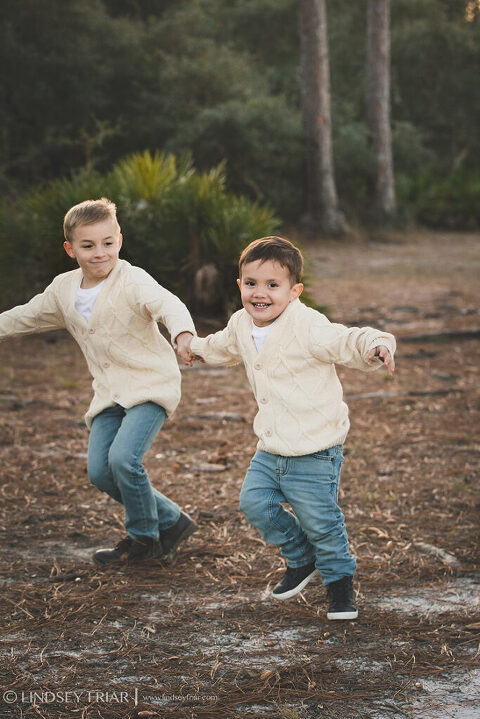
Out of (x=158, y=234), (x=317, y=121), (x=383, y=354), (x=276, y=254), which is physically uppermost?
(x=317, y=121)

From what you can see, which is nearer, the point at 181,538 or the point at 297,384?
the point at 297,384

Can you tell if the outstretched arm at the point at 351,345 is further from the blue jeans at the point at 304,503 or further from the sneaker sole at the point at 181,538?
the sneaker sole at the point at 181,538

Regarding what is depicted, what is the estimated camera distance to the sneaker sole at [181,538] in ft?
12.3

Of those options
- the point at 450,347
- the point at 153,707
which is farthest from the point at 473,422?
the point at 153,707

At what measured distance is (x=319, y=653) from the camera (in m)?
2.89

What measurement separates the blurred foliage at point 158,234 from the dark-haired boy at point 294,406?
5.67 meters

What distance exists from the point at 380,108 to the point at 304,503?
18.9 meters

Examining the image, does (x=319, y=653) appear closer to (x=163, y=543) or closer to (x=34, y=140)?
(x=163, y=543)

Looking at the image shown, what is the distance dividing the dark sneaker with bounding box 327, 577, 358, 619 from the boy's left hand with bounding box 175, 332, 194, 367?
103cm

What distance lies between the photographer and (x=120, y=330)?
3520 mm

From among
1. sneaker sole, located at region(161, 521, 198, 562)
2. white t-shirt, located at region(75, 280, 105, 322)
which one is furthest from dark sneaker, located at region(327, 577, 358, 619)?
white t-shirt, located at region(75, 280, 105, 322)

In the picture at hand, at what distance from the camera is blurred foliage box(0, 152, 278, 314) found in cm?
882

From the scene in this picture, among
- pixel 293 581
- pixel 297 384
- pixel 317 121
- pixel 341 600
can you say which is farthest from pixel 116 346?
pixel 317 121

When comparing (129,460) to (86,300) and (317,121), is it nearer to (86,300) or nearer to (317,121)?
(86,300)
